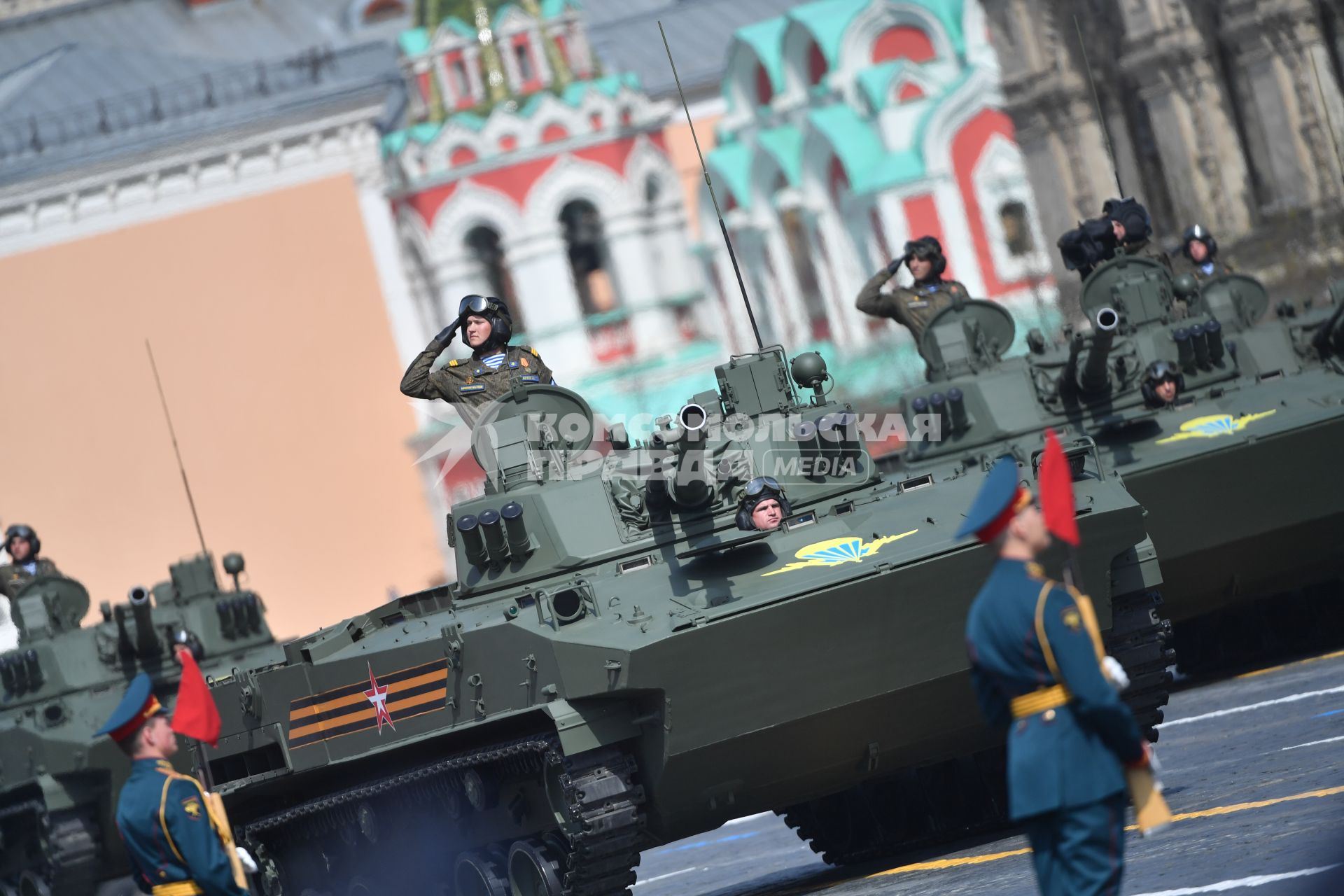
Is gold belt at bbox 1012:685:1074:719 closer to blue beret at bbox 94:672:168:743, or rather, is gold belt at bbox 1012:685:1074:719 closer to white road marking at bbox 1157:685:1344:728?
blue beret at bbox 94:672:168:743

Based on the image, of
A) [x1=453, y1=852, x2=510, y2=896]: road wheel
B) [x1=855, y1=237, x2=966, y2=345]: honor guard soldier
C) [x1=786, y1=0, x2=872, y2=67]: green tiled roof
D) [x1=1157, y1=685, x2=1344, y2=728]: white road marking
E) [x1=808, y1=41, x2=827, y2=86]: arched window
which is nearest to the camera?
[x1=453, y1=852, x2=510, y2=896]: road wheel

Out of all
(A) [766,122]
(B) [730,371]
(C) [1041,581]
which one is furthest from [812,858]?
(A) [766,122]

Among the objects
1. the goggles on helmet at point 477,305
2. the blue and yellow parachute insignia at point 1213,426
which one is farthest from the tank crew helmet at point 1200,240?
the goggles on helmet at point 477,305

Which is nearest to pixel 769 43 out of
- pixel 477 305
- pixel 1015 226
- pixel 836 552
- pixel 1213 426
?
pixel 1015 226

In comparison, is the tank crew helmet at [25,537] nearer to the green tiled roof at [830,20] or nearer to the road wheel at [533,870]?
the road wheel at [533,870]

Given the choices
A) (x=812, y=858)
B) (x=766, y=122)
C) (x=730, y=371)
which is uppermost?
(x=766, y=122)

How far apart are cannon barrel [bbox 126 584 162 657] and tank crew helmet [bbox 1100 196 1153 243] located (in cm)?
884

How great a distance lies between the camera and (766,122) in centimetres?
4897

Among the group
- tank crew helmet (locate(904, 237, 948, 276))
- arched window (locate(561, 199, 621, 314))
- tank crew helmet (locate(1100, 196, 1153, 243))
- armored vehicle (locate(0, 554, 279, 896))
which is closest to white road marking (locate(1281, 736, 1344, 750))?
tank crew helmet (locate(904, 237, 948, 276))

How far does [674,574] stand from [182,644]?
990cm

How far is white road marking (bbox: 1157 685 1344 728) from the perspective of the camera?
16.3 m

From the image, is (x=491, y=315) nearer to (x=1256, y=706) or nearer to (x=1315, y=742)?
(x=1315, y=742)

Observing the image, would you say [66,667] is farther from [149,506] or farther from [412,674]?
[149,506]

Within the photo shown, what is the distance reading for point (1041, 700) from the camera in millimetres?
8469
